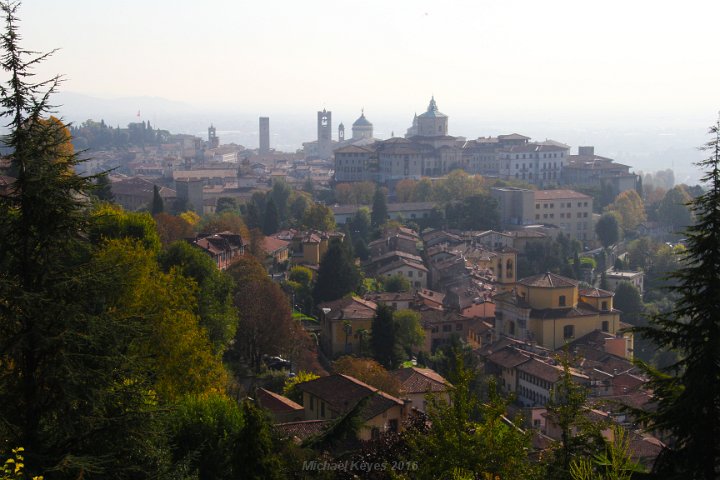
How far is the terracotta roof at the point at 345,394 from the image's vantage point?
13.5 meters

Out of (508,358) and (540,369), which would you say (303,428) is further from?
(508,358)

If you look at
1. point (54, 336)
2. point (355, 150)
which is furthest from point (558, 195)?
point (54, 336)

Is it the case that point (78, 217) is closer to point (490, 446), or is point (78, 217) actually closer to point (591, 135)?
point (490, 446)

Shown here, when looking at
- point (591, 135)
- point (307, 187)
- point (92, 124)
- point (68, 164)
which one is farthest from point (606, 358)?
point (591, 135)

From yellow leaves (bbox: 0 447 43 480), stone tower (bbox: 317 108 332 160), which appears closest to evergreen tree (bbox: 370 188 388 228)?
yellow leaves (bbox: 0 447 43 480)

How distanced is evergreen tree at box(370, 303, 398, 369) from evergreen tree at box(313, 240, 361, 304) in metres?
5.66

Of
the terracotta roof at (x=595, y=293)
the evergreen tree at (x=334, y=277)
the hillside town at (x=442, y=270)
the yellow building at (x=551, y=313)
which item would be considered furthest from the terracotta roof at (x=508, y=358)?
the evergreen tree at (x=334, y=277)

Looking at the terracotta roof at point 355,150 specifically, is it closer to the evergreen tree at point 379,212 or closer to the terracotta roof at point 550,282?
the evergreen tree at point 379,212

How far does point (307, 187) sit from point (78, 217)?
162 ft

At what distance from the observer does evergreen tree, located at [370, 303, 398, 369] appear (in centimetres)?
2158

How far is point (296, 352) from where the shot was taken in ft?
67.6

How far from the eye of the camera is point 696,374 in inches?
240

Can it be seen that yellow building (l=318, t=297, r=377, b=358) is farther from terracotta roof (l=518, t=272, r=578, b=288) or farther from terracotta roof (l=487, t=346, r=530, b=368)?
terracotta roof (l=518, t=272, r=578, b=288)

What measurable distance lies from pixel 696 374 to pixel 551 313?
827 inches
